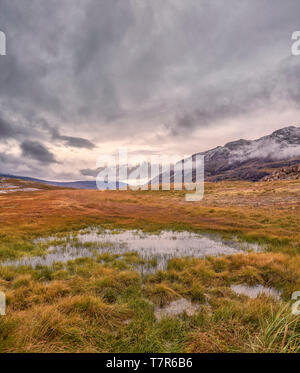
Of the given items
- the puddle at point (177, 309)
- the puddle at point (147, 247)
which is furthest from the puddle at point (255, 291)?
the puddle at point (147, 247)

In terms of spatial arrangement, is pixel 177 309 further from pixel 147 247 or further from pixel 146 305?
pixel 147 247

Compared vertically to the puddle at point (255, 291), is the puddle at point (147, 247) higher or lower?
lower

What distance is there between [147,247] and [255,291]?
832 cm

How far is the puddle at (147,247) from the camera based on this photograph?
1144 centimetres

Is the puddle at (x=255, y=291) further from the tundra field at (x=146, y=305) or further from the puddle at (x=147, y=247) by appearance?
the puddle at (x=147, y=247)

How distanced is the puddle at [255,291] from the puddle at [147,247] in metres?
4.05

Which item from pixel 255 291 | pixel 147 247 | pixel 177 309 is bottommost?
pixel 147 247

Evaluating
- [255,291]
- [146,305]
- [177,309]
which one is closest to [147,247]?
[146,305]

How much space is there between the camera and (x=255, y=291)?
7609 millimetres

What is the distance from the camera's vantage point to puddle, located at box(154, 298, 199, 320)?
19.5 ft

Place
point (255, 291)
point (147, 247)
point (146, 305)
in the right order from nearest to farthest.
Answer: point (146, 305) < point (255, 291) < point (147, 247)

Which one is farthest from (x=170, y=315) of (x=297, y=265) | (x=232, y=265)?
(x=297, y=265)

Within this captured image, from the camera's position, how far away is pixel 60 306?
568 cm
